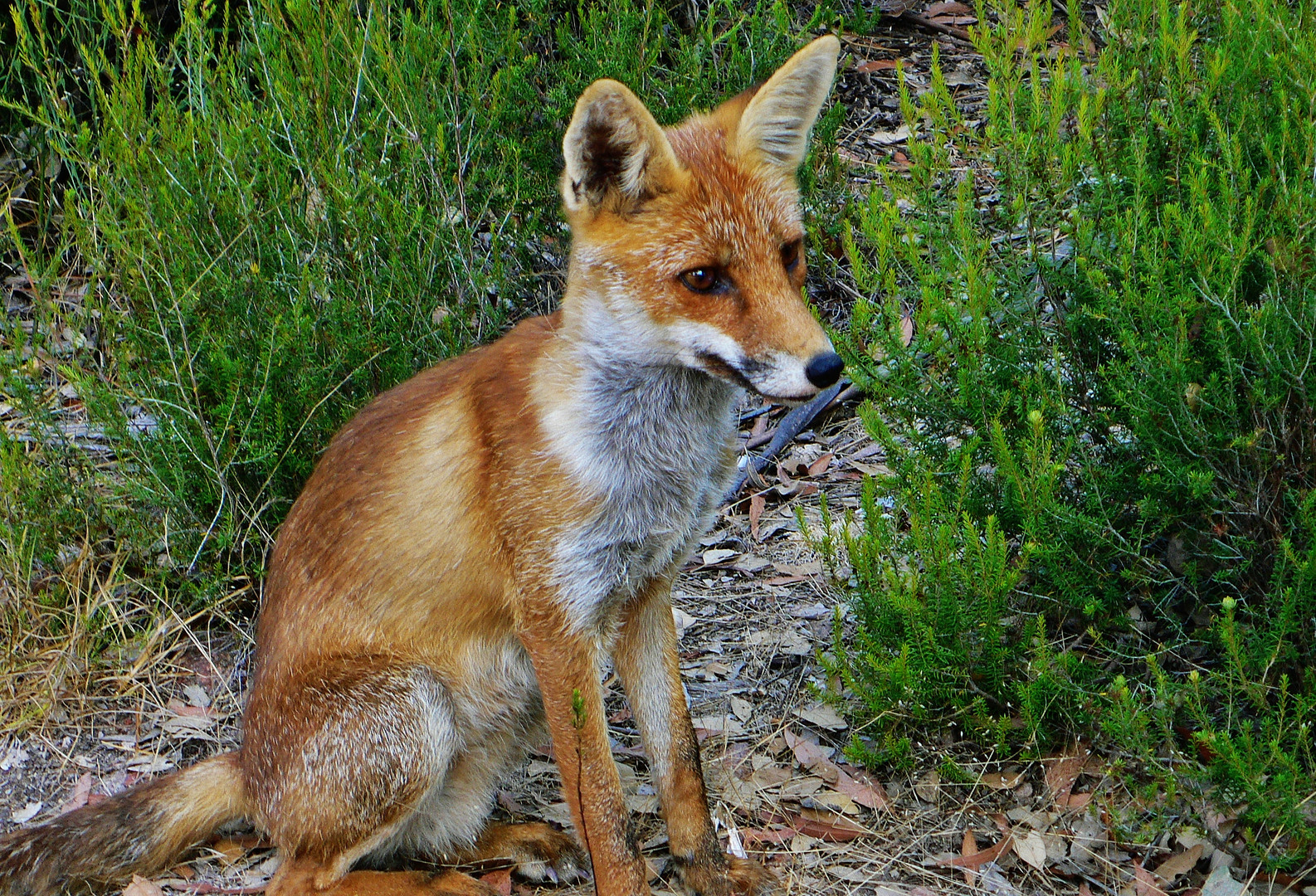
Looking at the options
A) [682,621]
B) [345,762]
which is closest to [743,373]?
[345,762]

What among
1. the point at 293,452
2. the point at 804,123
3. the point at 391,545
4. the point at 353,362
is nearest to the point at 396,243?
the point at 353,362

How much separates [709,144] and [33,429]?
3.36m

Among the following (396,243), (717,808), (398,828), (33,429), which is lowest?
(717,808)

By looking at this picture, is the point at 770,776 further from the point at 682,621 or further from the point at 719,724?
the point at 682,621

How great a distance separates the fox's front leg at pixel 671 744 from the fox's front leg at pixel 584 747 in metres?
Result: 0.29

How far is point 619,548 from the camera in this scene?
11.8 ft

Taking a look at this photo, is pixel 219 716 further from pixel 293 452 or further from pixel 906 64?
pixel 906 64

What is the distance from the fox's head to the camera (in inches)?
125

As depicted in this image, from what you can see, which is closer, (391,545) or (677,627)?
(391,545)

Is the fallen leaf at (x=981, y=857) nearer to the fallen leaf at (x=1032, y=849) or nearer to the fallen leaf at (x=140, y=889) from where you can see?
the fallen leaf at (x=1032, y=849)

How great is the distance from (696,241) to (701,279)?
0.11m

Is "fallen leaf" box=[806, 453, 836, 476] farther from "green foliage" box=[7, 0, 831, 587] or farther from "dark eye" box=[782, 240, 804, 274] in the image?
"dark eye" box=[782, 240, 804, 274]

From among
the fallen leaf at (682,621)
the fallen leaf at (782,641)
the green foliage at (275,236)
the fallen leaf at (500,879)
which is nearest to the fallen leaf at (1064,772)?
the fallen leaf at (782,641)

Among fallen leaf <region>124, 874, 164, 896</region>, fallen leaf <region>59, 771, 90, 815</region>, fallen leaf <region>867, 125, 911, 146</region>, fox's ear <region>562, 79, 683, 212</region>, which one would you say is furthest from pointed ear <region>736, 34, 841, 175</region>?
fallen leaf <region>867, 125, 911, 146</region>
